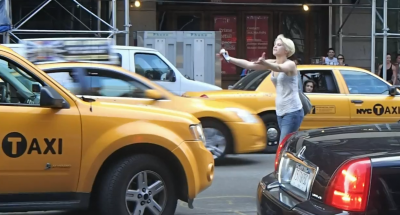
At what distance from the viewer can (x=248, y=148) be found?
8836 mm

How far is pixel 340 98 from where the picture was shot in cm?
1058

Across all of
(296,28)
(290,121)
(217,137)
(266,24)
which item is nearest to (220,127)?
(217,137)

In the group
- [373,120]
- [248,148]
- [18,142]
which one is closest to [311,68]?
[373,120]

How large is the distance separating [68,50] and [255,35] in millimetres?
11878

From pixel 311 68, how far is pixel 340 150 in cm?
707

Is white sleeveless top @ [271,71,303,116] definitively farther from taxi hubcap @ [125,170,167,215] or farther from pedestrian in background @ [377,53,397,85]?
pedestrian in background @ [377,53,397,85]

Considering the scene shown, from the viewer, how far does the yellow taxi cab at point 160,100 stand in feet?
24.7

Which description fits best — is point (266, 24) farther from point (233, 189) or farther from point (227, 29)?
point (233, 189)

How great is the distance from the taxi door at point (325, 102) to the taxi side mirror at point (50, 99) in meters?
6.32

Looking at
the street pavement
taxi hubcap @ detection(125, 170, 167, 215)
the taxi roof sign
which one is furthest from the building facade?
taxi hubcap @ detection(125, 170, 167, 215)

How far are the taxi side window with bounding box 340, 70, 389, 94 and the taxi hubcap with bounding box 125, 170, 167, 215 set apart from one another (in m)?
6.25

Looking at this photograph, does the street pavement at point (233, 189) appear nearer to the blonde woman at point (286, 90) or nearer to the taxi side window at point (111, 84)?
the blonde woman at point (286, 90)

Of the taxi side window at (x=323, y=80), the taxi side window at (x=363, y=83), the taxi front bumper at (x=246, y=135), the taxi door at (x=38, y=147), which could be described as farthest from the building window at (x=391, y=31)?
the taxi door at (x=38, y=147)

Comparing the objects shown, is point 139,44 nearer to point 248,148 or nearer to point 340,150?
point 248,148
